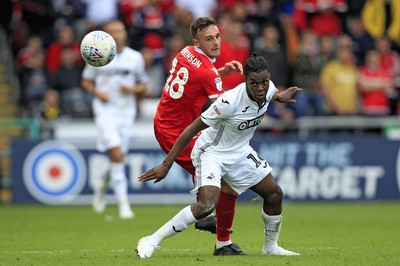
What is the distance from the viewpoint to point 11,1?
72.5ft

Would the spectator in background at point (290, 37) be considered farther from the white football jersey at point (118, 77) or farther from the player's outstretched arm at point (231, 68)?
the player's outstretched arm at point (231, 68)

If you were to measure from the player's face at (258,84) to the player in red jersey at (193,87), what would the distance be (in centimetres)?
98

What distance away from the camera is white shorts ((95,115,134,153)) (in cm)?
1518

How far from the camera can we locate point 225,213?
9.51 m

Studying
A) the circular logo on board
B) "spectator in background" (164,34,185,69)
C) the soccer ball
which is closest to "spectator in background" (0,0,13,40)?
"spectator in background" (164,34,185,69)

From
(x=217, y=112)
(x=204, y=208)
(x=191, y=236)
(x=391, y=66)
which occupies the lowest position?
(x=191, y=236)

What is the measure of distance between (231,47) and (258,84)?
986cm

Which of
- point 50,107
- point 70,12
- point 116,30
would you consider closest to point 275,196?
point 116,30

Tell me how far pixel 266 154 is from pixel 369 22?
17.6 feet

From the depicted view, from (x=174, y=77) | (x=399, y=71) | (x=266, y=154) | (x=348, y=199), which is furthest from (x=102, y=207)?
→ (x=399, y=71)

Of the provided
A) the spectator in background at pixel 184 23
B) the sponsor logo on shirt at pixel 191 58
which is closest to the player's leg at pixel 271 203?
the sponsor logo on shirt at pixel 191 58

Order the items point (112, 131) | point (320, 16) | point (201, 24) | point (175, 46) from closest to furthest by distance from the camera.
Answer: point (201, 24), point (112, 131), point (175, 46), point (320, 16)

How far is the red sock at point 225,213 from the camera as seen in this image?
374 inches

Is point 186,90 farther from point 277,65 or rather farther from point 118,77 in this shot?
point 277,65
